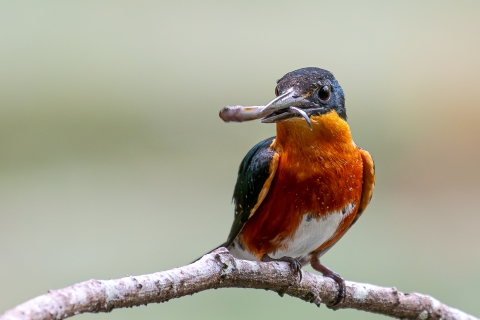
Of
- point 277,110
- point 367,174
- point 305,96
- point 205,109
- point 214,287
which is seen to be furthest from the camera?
point 205,109

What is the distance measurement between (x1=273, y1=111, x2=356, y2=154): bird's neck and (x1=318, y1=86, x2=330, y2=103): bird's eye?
6 cm

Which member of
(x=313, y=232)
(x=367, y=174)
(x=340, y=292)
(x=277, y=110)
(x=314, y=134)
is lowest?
(x=340, y=292)

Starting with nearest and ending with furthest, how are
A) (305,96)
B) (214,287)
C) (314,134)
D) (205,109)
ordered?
(214,287)
(305,96)
(314,134)
(205,109)

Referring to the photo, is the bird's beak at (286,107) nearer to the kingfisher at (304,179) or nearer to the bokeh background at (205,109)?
the kingfisher at (304,179)

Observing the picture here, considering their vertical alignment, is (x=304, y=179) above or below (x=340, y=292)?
above

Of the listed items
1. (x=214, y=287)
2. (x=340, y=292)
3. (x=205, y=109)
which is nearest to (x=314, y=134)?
(x=340, y=292)

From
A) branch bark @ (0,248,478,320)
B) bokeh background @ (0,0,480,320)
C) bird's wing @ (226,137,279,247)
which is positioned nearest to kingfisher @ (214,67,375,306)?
bird's wing @ (226,137,279,247)

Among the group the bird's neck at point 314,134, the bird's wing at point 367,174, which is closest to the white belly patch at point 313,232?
the bird's wing at point 367,174

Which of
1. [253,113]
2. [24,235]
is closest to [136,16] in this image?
[24,235]

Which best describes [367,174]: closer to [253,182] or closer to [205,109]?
[253,182]

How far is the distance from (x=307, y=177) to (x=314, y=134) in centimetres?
17

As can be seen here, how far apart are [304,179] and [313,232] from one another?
23 centimetres

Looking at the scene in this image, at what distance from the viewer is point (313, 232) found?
259 centimetres

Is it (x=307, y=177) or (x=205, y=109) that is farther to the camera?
(x=205, y=109)
